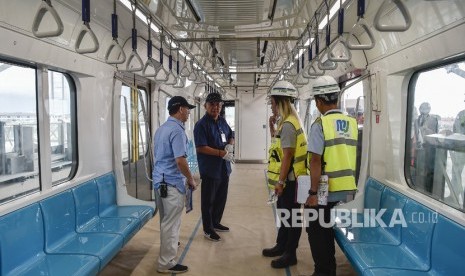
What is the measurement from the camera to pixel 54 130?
327 cm

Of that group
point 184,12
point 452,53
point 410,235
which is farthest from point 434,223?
point 184,12

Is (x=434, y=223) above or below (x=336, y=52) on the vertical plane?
below

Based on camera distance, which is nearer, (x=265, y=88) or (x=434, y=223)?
(x=434, y=223)

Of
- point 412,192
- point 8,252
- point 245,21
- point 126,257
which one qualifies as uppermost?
point 245,21

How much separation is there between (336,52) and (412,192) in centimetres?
256

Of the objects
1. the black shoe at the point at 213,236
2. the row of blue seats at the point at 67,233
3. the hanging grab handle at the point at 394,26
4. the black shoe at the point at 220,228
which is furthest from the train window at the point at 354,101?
the row of blue seats at the point at 67,233

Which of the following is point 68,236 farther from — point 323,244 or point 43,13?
point 323,244

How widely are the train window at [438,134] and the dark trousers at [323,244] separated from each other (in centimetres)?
93

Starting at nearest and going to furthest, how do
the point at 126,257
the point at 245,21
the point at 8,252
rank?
1. the point at 8,252
2. the point at 245,21
3. the point at 126,257

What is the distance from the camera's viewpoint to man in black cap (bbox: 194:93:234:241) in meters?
4.11

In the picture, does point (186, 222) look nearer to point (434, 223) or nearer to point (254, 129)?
point (434, 223)

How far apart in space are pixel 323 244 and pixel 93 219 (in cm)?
224

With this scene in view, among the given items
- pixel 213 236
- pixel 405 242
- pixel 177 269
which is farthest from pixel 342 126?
pixel 213 236

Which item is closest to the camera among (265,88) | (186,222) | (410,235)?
(410,235)
